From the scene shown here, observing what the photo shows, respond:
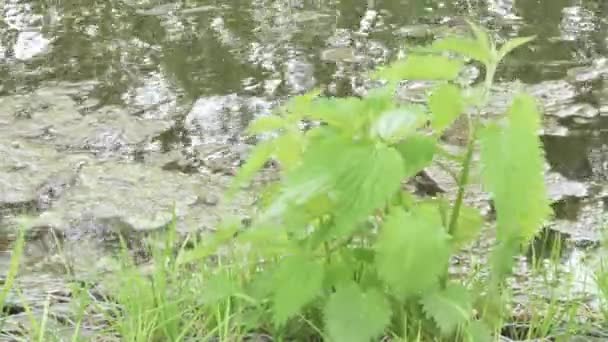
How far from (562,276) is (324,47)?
8.05 feet

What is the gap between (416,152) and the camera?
152cm

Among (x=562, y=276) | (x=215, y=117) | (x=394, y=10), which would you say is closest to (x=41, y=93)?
(x=215, y=117)

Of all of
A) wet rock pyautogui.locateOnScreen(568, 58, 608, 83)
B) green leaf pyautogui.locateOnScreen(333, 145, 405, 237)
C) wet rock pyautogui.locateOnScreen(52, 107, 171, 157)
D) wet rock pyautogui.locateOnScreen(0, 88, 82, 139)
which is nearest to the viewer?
green leaf pyautogui.locateOnScreen(333, 145, 405, 237)

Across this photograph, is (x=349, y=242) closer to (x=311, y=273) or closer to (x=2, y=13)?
(x=311, y=273)

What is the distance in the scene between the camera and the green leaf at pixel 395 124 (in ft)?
4.80

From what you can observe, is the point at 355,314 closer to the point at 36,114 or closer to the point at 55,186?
the point at 55,186

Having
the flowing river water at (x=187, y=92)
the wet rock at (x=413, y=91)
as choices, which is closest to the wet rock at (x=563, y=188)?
the flowing river water at (x=187, y=92)

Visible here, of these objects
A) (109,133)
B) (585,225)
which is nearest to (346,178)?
(585,225)

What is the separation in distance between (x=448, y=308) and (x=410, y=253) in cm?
16

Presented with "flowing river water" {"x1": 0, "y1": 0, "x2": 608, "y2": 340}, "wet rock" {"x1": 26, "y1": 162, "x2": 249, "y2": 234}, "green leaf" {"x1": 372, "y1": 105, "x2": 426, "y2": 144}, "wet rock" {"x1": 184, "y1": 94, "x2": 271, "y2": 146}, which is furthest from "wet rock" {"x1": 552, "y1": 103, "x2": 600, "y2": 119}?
"green leaf" {"x1": 372, "y1": 105, "x2": 426, "y2": 144}

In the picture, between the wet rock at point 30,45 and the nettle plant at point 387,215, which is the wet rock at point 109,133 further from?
the nettle plant at point 387,215

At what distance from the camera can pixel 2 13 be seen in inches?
199

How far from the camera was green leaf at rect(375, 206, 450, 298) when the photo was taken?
143 centimetres

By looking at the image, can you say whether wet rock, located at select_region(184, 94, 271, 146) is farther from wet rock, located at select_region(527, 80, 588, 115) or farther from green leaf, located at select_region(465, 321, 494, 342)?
green leaf, located at select_region(465, 321, 494, 342)
